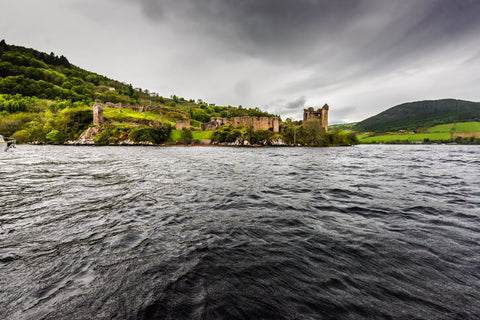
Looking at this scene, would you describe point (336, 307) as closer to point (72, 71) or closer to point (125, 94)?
point (125, 94)

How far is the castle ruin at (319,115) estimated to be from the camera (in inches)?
3497

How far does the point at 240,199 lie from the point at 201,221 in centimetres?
226

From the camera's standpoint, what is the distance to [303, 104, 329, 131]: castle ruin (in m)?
88.8

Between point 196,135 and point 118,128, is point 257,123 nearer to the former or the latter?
point 196,135

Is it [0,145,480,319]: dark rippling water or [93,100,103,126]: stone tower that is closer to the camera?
[0,145,480,319]: dark rippling water

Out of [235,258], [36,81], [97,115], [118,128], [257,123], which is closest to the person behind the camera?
[235,258]

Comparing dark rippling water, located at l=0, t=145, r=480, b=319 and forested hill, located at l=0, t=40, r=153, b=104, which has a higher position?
forested hill, located at l=0, t=40, r=153, b=104

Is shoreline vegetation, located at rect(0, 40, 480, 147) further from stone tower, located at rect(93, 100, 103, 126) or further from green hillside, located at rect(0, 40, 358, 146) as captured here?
stone tower, located at rect(93, 100, 103, 126)

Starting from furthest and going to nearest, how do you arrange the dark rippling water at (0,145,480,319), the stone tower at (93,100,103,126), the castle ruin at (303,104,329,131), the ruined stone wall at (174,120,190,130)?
the castle ruin at (303,104,329,131), the ruined stone wall at (174,120,190,130), the stone tower at (93,100,103,126), the dark rippling water at (0,145,480,319)

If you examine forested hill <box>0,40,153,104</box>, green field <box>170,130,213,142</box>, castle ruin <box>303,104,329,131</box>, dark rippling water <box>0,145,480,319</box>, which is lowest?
dark rippling water <box>0,145,480,319</box>

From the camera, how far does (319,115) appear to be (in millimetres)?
91688

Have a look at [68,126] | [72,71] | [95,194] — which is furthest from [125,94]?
[95,194]

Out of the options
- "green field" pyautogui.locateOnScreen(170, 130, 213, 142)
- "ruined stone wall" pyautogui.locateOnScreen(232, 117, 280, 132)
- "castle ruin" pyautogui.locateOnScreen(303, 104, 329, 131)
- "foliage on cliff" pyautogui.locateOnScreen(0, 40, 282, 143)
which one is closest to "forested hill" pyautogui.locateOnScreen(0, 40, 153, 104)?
"foliage on cliff" pyautogui.locateOnScreen(0, 40, 282, 143)

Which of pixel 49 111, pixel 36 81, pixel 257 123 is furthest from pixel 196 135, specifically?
pixel 36 81
